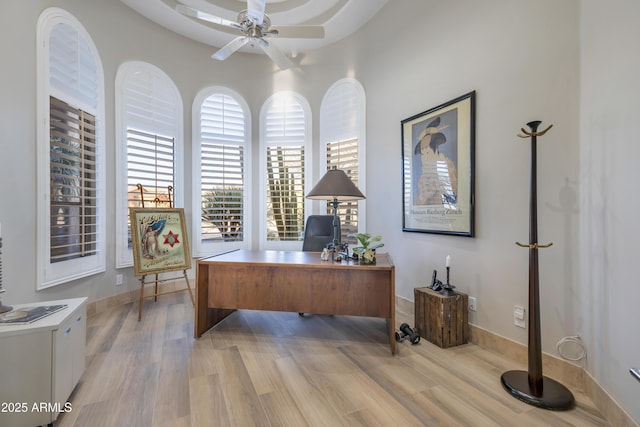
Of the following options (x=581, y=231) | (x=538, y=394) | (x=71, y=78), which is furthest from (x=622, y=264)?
(x=71, y=78)

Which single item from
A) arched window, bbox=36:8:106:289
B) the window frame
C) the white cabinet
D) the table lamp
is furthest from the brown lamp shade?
arched window, bbox=36:8:106:289

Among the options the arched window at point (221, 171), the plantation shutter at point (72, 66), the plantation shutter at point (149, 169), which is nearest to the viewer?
the plantation shutter at point (72, 66)

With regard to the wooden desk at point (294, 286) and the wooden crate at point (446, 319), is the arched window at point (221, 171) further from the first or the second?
the wooden crate at point (446, 319)

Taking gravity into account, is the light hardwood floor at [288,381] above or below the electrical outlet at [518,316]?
below

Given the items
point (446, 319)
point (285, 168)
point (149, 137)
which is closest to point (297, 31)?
point (285, 168)

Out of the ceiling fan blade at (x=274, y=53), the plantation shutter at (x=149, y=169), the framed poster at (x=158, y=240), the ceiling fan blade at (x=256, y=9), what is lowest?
the framed poster at (x=158, y=240)

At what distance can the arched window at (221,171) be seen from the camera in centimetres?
400

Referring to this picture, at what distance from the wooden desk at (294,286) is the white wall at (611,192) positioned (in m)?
1.20

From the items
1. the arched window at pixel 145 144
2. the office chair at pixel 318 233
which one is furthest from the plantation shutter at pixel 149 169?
the office chair at pixel 318 233

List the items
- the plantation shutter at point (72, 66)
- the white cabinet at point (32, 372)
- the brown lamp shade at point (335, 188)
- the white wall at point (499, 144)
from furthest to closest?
the plantation shutter at point (72, 66) < the brown lamp shade at point (335, 188) < the white wall at point (499, 144) < the white cabinet at point (32, 372)

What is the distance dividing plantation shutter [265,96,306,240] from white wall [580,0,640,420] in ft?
10.2

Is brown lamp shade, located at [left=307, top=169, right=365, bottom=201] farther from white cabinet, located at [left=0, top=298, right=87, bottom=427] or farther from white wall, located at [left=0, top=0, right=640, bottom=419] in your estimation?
white cabinet, located at [left=0, top=298, right=87, bottom=427]

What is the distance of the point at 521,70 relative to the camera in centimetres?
205

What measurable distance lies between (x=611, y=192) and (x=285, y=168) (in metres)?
3.47
